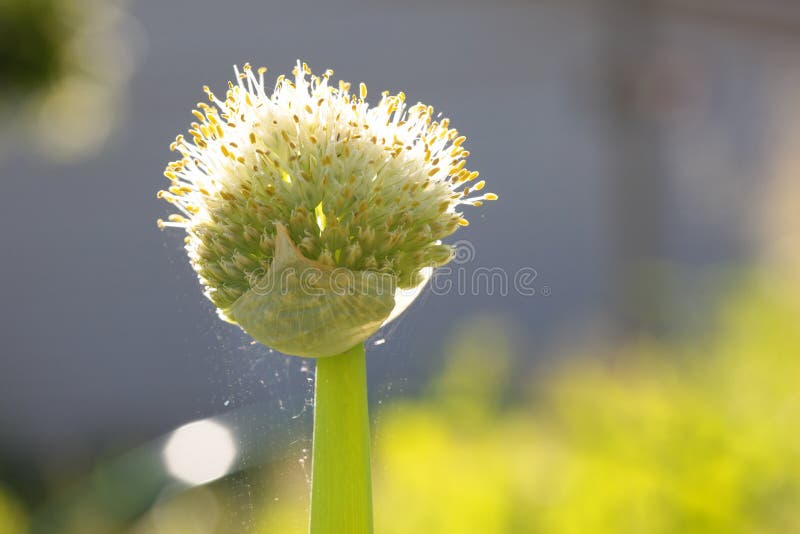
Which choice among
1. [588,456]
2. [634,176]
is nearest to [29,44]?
[588,456]

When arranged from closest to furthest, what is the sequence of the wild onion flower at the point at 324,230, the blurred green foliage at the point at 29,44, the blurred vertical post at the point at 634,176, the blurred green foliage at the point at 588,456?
the wild onion flower at the point at 324,230
the blurred green foliage at the point at 588,456
the blurred green foliage at the point at 29,44
the blurred vertical post at the point at 634,176

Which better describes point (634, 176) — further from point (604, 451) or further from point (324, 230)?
point (324, 230)

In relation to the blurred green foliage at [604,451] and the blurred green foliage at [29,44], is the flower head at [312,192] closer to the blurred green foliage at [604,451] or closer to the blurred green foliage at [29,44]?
the blurred green foliage at [604,451]

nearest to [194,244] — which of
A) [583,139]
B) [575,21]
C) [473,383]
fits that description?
[473,383]

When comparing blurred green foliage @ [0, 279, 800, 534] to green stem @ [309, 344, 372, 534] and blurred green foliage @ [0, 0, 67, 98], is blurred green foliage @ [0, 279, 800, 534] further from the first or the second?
blurred green foliage @ [0, 0, 67, 98]

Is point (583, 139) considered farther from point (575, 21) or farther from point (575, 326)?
point (575, 326)

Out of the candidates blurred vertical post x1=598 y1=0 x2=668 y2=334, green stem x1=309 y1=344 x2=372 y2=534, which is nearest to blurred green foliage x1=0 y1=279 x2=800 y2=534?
green stem x1=309 y1=344 x2=372 y2=534

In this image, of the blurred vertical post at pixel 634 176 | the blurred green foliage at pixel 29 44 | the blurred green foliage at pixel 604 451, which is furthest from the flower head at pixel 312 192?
the blurred vertical post at pixel 634 176
